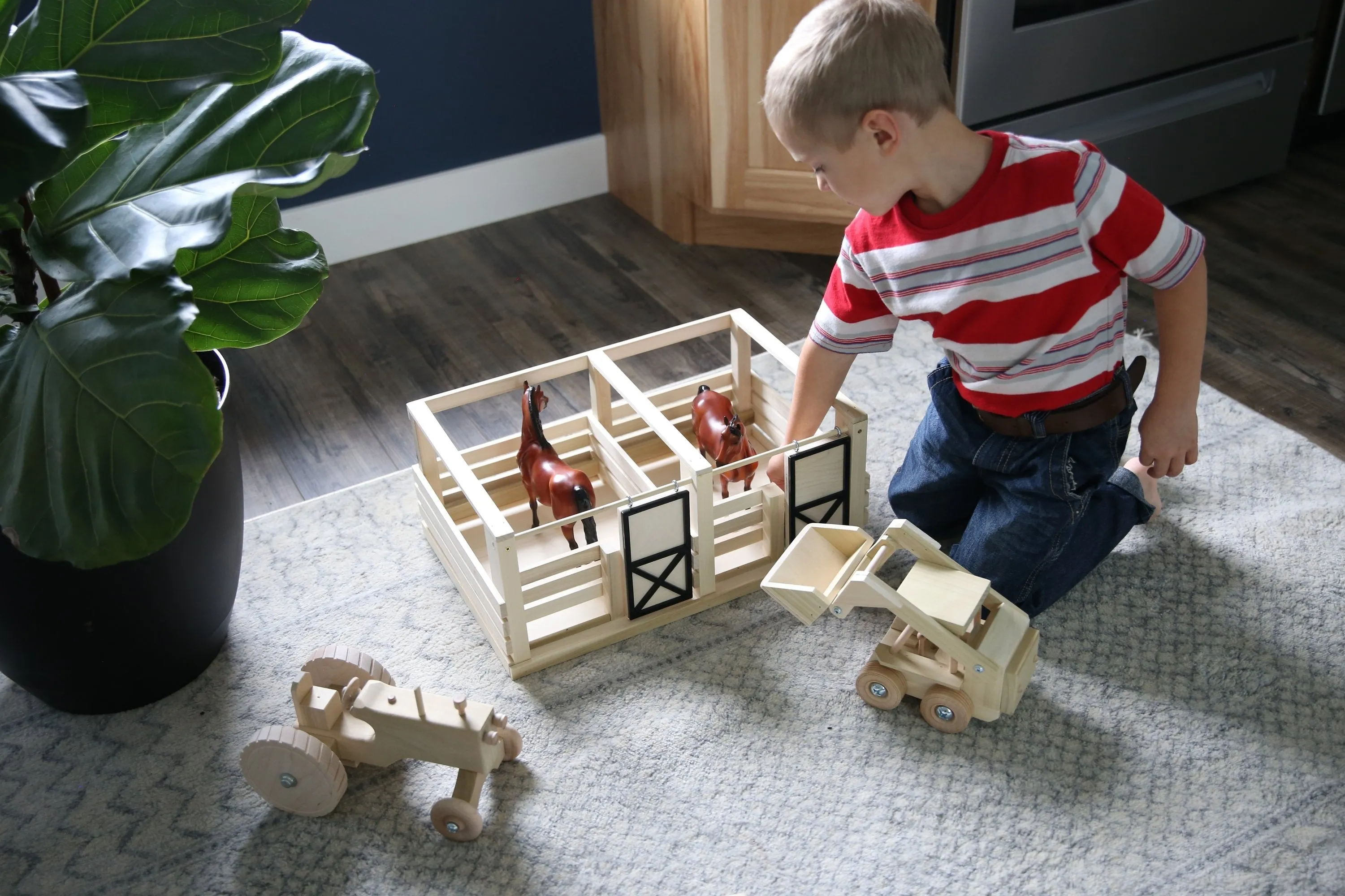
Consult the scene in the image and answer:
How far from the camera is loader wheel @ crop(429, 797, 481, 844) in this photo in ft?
3.65

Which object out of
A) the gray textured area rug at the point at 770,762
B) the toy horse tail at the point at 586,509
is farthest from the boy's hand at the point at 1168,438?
the toy horse tail at the point at 586,509

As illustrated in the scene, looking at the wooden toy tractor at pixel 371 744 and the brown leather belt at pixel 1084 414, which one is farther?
the brown leather belt at pixel 1084 414

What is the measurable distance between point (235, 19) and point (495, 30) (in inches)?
52.0

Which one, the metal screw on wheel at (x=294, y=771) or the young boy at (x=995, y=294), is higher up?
the young boy at (x=995, y=294)

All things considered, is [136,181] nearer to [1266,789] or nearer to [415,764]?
[415,764]

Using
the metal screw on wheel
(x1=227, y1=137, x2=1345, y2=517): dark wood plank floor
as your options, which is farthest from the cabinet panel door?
the metal screw on wheel

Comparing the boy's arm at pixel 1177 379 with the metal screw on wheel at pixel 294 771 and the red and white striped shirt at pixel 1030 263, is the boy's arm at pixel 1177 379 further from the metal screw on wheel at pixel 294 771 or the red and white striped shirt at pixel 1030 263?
the metal screw on wheel at pixel 294 771

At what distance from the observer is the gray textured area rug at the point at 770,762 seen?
1.10 meters

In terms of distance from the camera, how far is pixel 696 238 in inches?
87.8

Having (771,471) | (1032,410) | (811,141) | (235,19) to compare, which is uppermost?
(235,19)

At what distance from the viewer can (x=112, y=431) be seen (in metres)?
0.92

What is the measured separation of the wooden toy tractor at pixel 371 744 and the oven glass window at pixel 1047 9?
1.36 metres

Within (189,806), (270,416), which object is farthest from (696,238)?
(189,806)

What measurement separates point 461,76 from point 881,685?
1.47 meters
